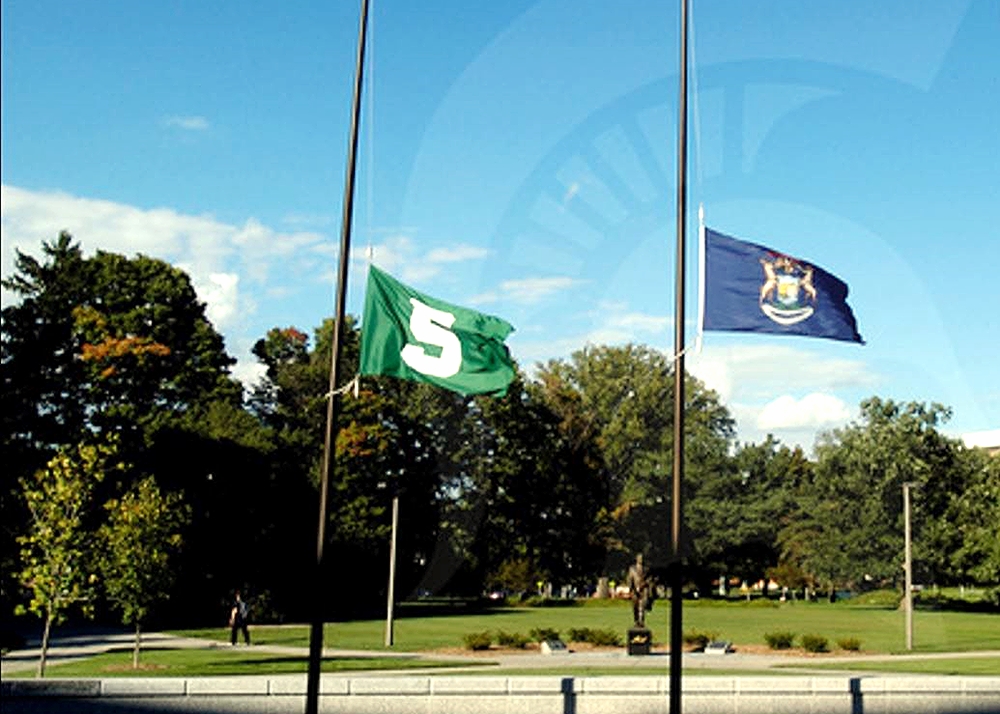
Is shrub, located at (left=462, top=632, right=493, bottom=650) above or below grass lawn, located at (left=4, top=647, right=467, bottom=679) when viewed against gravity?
above

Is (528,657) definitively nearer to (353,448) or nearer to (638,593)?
(638,593)

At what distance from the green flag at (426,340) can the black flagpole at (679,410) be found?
2.41 meters

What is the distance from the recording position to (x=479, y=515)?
69125 millimetres

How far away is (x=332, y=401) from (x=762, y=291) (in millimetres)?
6463

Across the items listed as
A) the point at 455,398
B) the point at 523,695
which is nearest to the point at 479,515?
the point at 455,398

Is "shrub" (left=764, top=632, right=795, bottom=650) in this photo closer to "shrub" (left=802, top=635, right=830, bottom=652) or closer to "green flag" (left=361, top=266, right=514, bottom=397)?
"shrub" (left=802, top=635, right=830, bottom=652)

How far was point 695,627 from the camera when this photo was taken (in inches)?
1969

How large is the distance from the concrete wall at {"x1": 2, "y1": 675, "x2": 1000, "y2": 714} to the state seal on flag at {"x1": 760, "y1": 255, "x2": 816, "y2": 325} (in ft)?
22.6

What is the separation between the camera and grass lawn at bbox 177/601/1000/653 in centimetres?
3862

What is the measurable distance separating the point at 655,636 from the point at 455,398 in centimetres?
2869

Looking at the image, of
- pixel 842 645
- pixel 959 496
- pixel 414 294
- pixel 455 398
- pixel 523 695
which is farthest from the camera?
pixel 959 496

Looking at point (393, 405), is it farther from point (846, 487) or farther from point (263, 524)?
point (846, 487)

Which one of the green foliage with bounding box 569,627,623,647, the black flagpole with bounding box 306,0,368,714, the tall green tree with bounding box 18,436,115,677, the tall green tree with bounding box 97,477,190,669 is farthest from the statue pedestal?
the black flagpole with bounding box 306,0,368,714

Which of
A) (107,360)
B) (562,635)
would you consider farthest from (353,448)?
(562,635)
